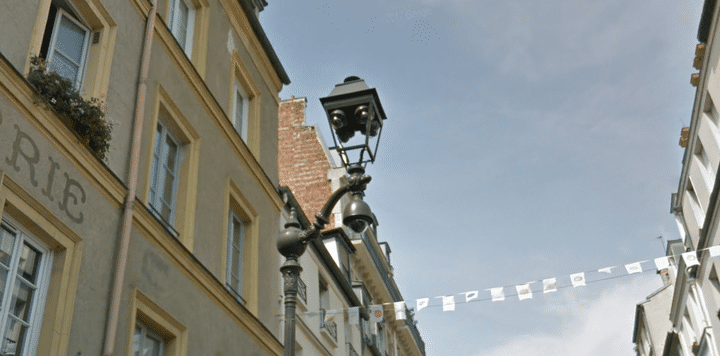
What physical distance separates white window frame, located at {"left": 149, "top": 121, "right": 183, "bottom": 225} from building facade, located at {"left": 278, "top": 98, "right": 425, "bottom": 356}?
17.7 feet

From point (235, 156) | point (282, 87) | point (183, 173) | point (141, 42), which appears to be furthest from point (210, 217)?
point (282, 87)

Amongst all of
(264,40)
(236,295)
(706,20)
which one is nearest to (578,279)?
(236,295)

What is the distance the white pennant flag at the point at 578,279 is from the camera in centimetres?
1253

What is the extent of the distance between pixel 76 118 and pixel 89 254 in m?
1.44

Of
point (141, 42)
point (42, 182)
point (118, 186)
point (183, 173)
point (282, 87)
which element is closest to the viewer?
point (42, 182)

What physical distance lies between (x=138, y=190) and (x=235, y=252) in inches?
140

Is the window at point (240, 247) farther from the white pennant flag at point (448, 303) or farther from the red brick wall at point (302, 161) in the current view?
the red brick wall at point (302, 161)

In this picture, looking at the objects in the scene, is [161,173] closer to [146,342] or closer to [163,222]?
[163,222]

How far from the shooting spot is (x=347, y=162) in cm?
814

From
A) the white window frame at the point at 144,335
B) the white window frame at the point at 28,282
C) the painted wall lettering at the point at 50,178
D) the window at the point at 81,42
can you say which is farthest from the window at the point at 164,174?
the white window frame at the point at 28,282

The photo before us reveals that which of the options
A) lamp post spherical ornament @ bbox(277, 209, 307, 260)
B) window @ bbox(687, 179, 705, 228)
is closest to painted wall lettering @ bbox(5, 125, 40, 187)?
lamp post spherical ornament @ bbox(277, 209, 307, 260)

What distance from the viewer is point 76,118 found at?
26.0 ft

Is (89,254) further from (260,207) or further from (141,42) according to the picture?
(260,207)

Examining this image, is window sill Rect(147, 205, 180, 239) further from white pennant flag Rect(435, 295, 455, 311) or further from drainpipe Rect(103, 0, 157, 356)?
white pennant flag Rect(435, 295, 455, 311)
